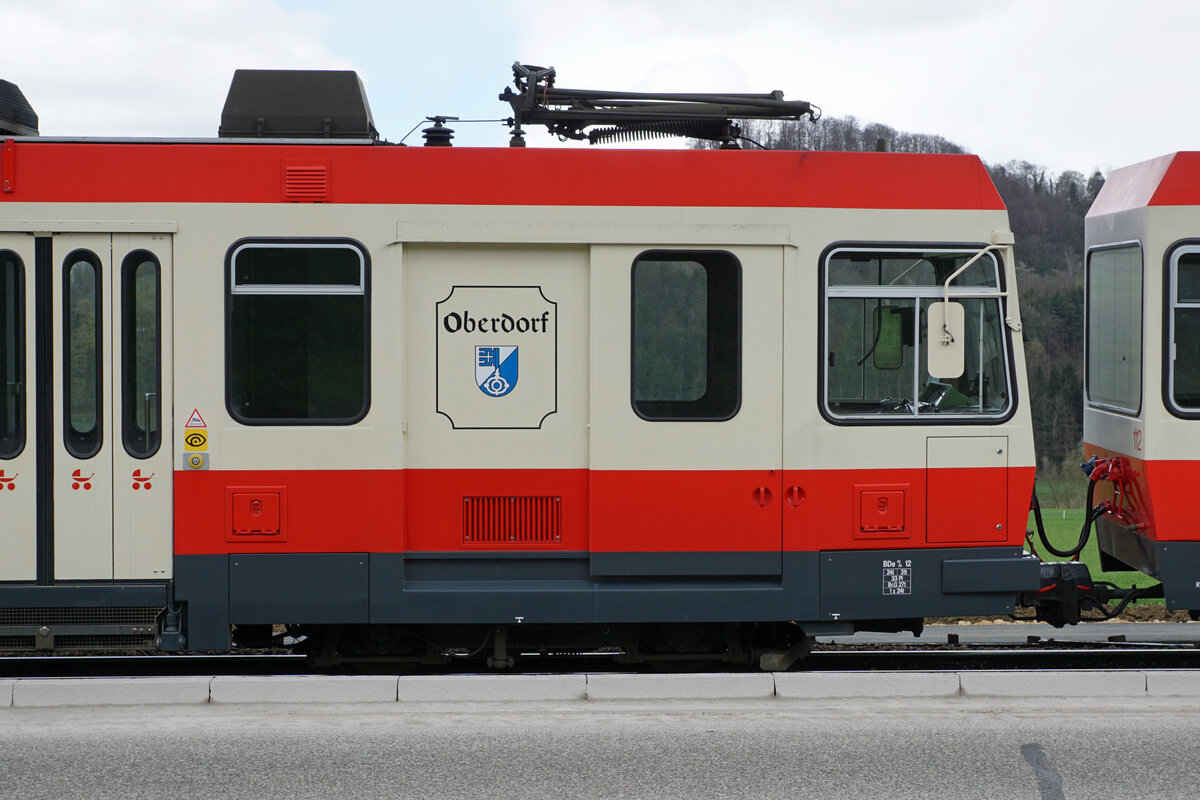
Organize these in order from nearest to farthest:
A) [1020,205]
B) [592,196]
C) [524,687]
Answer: [524,687], [592,196], [1020,205]

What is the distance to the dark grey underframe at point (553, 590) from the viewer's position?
6727mm

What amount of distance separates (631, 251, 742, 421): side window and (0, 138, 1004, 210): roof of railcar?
404mm

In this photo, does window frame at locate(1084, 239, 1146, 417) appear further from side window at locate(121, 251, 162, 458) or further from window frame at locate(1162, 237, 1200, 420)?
side window at locate(121, 251, 162, 458)

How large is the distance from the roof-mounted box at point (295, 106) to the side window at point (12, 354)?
Result: 58.7 inches

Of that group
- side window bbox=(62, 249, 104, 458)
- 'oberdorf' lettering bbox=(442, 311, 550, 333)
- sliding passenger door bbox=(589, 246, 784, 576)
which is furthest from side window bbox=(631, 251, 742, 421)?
side window bbox=(62, 249, 104, 458)

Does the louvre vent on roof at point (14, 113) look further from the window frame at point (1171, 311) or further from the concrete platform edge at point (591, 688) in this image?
the window frame at point (1171, 311)

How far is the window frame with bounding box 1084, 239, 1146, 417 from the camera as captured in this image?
737 centimetres

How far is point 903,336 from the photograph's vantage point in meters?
6.96

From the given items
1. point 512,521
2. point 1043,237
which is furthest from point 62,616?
point 1043,237

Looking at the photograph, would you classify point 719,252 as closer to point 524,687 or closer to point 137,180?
point 524,687

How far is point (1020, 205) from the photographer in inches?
1859

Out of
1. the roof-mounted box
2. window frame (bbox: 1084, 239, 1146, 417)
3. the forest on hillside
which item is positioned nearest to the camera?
the roof-mounted box

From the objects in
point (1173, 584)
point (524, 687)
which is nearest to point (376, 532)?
point (524, 687)

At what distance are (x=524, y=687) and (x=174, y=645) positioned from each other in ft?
6.85
